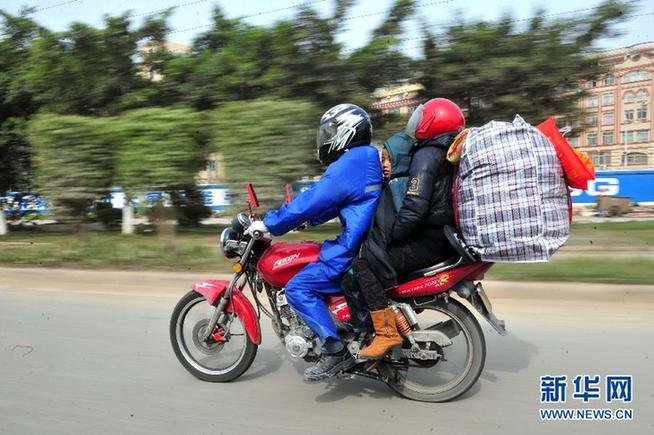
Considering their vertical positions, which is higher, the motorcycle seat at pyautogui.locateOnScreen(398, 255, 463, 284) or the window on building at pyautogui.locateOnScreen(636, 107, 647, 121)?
the motorcycle seat at pyautogui.locateOnScreen(398, 255, 463, 284)

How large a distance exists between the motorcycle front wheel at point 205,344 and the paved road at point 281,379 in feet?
0.35

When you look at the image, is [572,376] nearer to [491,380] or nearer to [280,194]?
[491,380]

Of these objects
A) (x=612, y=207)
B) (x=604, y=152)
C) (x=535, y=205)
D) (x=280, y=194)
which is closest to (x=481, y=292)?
(x=535, y=205)

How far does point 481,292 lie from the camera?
11.7 feet

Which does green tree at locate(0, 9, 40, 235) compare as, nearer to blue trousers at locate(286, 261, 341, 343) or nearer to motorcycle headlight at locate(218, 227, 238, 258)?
motorcycle headlight at locate(218, 227, 238, 258)

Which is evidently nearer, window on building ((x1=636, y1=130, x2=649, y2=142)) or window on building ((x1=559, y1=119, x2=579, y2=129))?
window on building ((x1=559, y1=119, x2=579, y2=129))

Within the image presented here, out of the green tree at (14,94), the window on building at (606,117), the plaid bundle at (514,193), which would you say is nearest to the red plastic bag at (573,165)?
the plaid bundle at (514,193)

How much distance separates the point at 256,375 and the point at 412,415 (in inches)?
48.1

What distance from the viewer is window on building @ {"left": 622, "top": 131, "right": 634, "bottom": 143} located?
1220 inches

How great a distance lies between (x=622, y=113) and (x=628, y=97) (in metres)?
0.76

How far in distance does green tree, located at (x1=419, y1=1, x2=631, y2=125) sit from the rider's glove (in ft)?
25.9

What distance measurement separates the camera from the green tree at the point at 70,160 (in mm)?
9852

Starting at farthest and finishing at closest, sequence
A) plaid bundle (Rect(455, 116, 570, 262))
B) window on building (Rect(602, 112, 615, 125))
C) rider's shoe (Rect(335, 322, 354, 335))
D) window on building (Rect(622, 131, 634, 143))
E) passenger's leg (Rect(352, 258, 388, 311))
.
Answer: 1. window on building (Rect(622, 131, 634, 143))
2. window on building (Rect(602, 112, 615, 125))
3. rider's shoe (Rect(335, 322, 354, 335))
4. passenger's leg (Rect(352, 258, 388, 311))
5. plaid bundle (Rect(455, 116, 570, 262))

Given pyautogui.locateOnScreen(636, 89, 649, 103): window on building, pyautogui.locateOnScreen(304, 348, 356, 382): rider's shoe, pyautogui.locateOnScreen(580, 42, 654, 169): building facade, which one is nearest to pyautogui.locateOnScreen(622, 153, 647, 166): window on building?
pyautogui.locateOnScreen(580, 42, 654, 169): building facade
